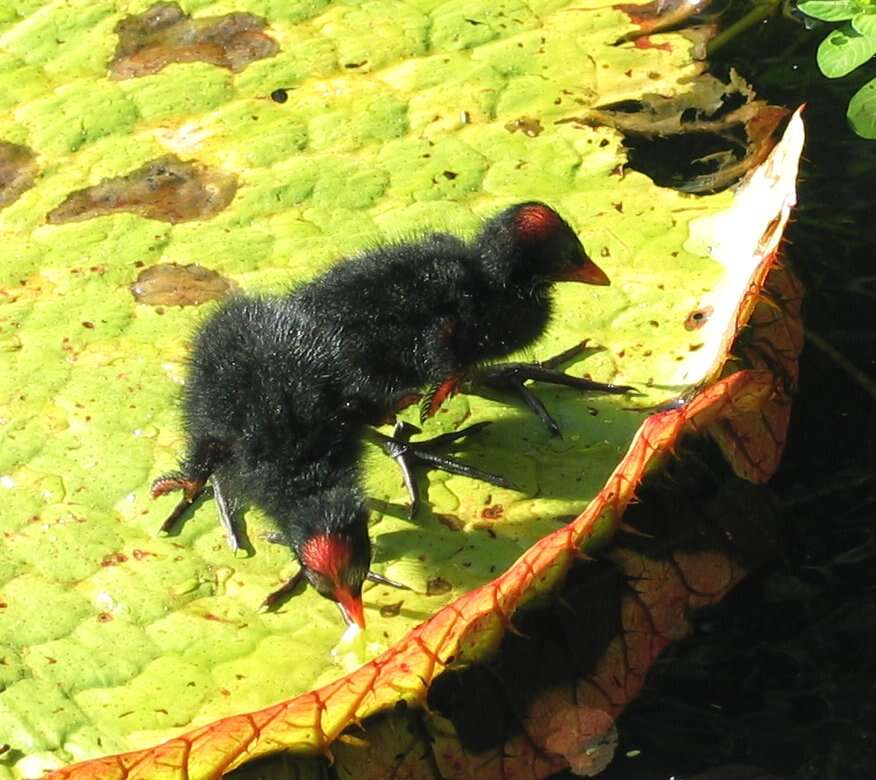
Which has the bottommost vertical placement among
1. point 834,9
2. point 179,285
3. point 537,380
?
point 537,380

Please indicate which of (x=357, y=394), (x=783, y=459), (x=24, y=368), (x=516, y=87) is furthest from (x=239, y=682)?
(x=516, y=87)

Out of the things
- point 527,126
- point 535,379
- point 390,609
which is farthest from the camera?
point 527,126

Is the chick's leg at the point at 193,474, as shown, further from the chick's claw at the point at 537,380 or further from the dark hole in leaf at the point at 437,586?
the chick's claw at the point at 537,380

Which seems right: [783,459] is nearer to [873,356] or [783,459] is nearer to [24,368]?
[873,356]

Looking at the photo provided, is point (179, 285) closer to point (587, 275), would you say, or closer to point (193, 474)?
point (193, 474)

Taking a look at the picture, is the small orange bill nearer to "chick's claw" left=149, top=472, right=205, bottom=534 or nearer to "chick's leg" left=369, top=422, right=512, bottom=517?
"chick's leg" left=369, top=422, right=512, bottom=517

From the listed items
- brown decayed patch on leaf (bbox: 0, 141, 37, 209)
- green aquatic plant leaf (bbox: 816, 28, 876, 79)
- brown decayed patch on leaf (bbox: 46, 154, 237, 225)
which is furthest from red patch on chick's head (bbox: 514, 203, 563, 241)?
brown decayed patch on leaf (bbox: 0, 141, 37, 209)

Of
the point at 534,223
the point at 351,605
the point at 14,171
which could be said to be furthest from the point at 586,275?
the point at 14,171
